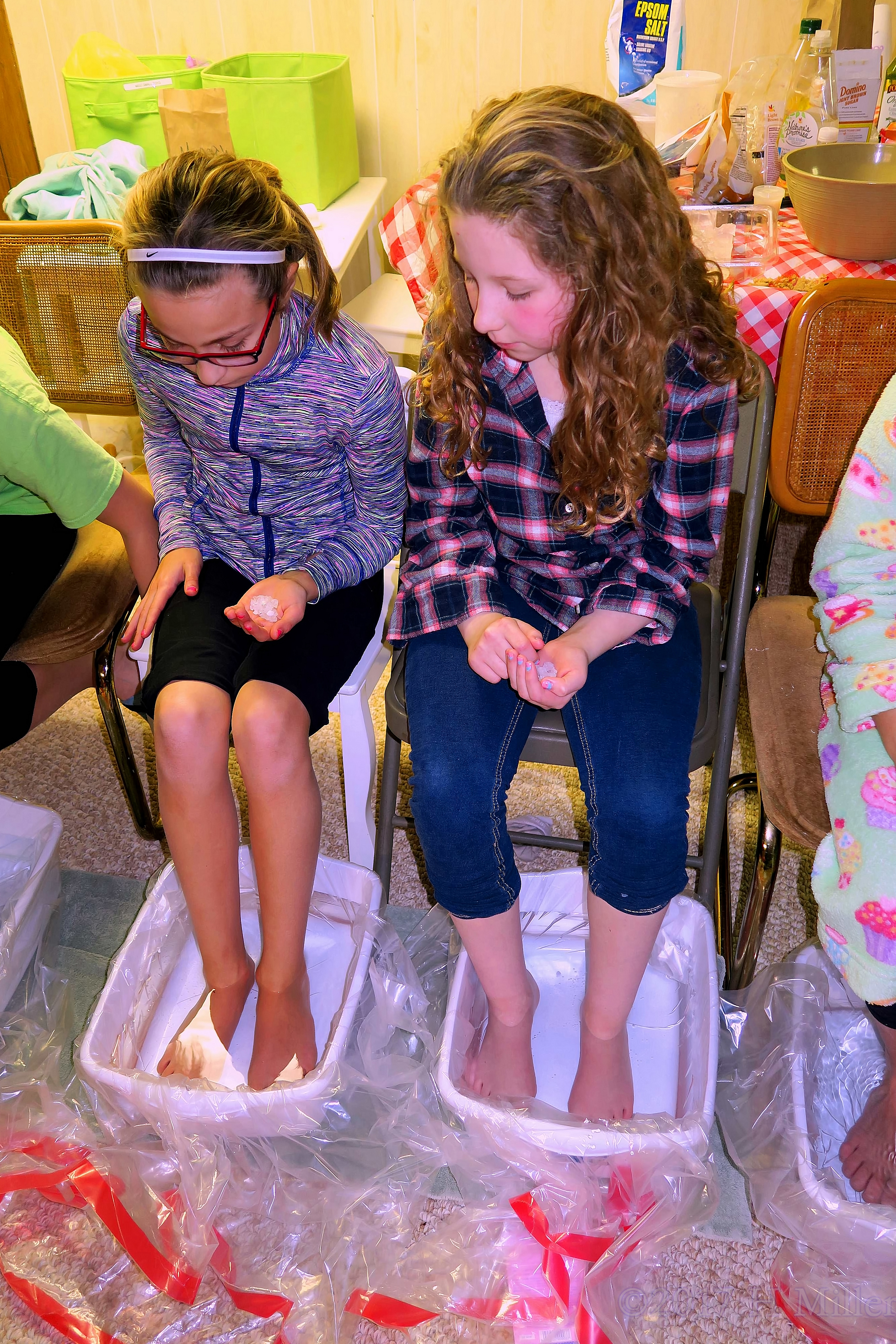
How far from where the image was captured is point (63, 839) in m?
1.59

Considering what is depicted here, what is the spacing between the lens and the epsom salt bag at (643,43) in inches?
76.7

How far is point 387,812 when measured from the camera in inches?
50.7

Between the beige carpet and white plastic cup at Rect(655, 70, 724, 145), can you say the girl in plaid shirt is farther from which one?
white plastic cup at Rect(655, 70, 724, 145)

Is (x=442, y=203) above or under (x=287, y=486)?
above

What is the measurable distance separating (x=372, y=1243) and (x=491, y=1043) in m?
0.23

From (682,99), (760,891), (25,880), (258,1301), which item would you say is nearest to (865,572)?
(760,891)

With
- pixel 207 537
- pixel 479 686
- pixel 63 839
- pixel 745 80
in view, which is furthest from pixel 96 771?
pixel 745 80

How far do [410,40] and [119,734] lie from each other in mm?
1883

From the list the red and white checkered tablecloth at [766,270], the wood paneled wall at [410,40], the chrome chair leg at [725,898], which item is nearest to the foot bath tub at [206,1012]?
the chrome chair leg at [725,898]

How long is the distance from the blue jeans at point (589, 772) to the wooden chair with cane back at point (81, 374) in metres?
0.50

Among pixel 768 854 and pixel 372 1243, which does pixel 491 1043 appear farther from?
pixel 768 854

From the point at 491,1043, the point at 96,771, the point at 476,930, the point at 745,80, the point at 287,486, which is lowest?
the point at 96,771

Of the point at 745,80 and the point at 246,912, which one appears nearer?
the point at 246,912

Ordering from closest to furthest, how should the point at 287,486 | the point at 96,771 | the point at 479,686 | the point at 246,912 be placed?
the point at 479,686 < the point at 287,486 < the point at 246,912 < the point at 96,771
